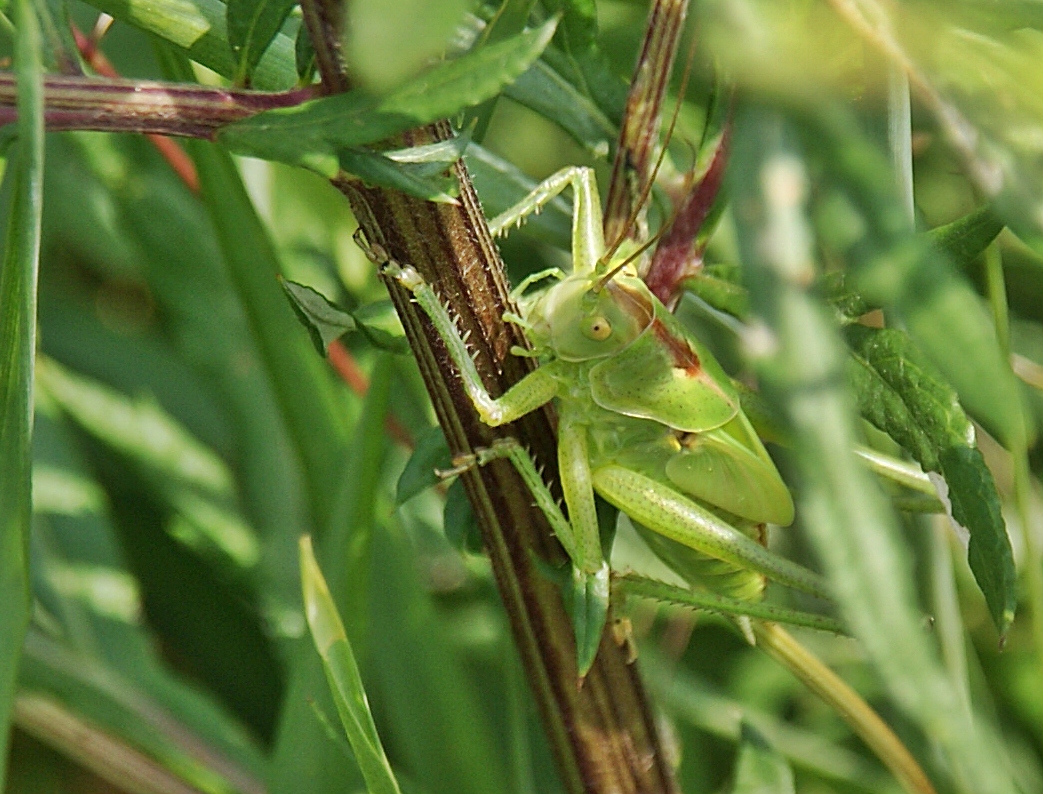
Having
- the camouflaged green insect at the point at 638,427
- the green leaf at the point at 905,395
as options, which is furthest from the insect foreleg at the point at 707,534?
the green leaf at the point at 905,395

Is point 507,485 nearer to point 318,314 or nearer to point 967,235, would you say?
point 318,314

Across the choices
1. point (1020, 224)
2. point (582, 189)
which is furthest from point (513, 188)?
point (1020, 224)

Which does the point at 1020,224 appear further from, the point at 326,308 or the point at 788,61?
the point at 326,308

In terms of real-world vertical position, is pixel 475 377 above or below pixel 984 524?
above

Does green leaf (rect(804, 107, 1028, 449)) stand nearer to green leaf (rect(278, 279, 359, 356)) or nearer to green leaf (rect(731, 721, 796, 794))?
green leaf (rect(278, 279, 359, 356))

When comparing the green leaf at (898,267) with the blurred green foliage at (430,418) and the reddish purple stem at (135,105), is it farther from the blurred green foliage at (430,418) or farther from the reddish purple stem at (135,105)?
the reddish purple stem at (135,105)

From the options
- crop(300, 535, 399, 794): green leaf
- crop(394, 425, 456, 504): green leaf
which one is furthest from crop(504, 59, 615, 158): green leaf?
crop(300, 535, 399, 794): green leaf

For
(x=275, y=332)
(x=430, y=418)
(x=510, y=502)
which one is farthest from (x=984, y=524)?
(x=430, y=418)
